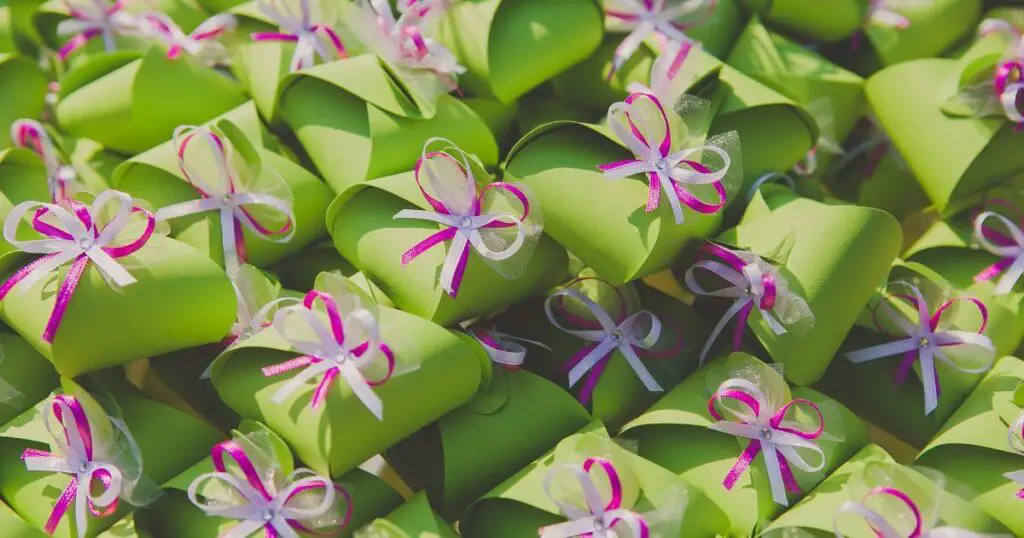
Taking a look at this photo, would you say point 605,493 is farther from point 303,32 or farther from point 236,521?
point 303,32

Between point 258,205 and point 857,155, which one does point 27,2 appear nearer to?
point 258,205

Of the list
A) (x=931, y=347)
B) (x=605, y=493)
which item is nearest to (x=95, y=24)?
(x=605, y=493)

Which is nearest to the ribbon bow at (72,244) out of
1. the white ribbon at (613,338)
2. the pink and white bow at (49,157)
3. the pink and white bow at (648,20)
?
the pink and white bow at (49,157)

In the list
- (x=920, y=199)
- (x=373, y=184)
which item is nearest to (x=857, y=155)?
(x=920, y=199)

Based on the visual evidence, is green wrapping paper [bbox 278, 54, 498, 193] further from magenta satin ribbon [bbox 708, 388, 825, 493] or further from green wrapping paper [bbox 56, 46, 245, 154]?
magenta satin ribbon [bbox 708, 388, 825, 493]

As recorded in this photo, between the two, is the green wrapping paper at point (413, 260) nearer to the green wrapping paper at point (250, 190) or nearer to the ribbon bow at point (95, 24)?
the green wrapping paper at point (250, 190)

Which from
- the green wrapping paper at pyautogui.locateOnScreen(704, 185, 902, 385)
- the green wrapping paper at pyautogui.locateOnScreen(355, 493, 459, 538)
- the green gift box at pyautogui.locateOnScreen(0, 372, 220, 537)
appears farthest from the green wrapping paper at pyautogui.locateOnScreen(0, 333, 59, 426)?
the green wrapping paper at pyautogui.locateOnScreen(704, 185, 902, 385)
